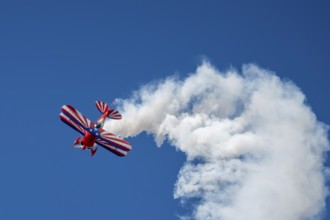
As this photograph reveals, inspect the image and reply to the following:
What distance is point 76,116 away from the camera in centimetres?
10150

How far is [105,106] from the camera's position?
4222 inches

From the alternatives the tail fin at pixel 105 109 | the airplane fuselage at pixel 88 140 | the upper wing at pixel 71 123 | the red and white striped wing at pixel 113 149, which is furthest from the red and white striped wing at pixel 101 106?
the red and white striped wing at pixel 113 149

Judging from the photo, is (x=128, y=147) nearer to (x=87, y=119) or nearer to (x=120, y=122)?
(x=87, y=119)

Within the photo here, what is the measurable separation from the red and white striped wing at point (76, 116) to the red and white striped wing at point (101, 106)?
478 cm

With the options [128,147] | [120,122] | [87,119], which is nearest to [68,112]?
[87,119]

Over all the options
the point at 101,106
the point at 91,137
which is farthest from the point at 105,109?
the point at 91,137

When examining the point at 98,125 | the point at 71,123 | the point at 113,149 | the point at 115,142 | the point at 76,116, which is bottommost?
the point at 113,149

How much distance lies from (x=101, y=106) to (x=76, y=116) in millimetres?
6462

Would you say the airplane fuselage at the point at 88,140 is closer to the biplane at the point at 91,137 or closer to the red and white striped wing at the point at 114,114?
the biplane at the point at 91,137

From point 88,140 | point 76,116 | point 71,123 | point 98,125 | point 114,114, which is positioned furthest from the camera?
point 114,114

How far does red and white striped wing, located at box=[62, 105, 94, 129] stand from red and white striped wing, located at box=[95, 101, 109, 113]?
4.78 metres

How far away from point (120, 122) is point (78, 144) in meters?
18.4

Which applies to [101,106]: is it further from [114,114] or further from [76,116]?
[76,116]

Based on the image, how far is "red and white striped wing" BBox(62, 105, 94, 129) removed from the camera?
101 m
